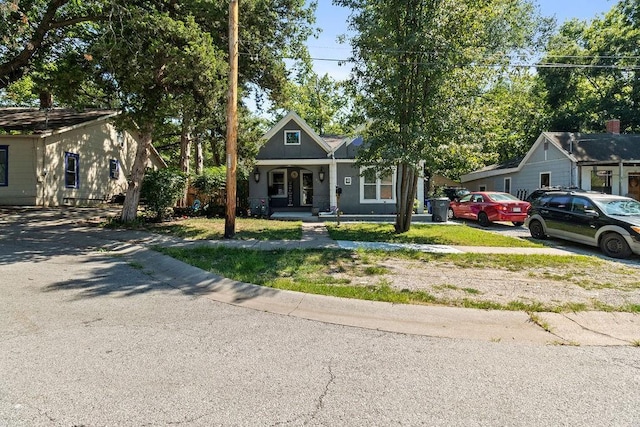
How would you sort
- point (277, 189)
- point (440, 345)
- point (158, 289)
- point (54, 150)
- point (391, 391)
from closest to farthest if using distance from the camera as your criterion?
point (391, 391), point (440, 345), point (158, 289), point (54, 150), point (277, 189)

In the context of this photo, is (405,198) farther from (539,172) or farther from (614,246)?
(539,172)

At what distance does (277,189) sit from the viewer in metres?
21.5

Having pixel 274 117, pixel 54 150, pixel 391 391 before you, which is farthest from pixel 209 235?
pixel 274 117

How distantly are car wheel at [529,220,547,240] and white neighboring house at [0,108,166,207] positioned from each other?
51.1ft

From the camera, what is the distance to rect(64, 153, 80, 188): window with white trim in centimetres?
1778

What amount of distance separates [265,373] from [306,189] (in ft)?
59.7

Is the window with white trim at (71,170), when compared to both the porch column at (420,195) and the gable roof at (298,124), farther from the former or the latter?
the porch column at (420,195)

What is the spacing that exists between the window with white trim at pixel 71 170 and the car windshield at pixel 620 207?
21.3m

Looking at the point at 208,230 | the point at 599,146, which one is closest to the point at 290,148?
the point at 208,230

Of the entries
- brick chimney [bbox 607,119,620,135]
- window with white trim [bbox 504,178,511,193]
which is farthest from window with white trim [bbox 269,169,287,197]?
brick chimney [bbox 607,119,620,135]

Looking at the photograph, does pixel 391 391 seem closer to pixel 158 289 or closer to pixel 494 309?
pixel 494 309

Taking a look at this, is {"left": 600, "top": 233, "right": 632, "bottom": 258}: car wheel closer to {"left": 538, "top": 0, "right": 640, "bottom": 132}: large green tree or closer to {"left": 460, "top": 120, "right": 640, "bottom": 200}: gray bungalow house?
{"left": 460, "top": 120, "right": 640, "bottom": 200}: gray bungalow house

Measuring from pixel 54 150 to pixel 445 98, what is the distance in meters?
16.8

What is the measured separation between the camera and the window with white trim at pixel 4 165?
15.9m
